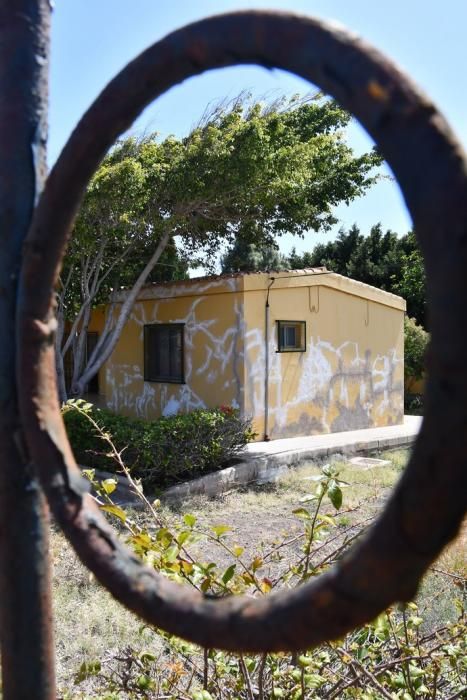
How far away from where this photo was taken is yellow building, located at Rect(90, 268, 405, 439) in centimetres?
1018

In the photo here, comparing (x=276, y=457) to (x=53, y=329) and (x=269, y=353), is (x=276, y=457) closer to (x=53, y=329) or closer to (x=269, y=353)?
(x=269, y=353)

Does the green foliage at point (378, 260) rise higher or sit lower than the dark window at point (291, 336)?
higher

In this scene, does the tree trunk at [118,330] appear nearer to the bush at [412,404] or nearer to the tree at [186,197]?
the tree at [186,197]

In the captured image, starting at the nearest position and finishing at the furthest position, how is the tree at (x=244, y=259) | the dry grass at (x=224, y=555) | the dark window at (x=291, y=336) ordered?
1. the dry grass at (x=224, y=555)
2. the dark window at (x=291, y=336)
3. the tree at (x=244, y=259)

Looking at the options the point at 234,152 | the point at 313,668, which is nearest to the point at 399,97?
the point at 313,668

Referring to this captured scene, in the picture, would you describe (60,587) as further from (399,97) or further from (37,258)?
(399,97)

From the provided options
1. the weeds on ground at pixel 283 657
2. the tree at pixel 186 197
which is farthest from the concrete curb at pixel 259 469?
the weeds on ground at pixel 283 657

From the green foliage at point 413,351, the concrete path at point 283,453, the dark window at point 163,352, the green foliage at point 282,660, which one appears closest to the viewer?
the green foliage at point 282,660

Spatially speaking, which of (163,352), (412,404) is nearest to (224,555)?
(163,352)

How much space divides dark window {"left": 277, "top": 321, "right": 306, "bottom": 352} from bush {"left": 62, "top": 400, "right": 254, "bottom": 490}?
205 centimetres

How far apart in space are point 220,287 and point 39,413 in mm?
9758

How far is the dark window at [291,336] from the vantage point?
10.5 m

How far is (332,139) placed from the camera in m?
12.0

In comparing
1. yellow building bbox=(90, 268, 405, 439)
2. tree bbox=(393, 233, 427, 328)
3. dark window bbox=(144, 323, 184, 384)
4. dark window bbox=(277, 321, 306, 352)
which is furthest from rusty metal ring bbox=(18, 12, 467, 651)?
tree bbox=(393, 233, 427, 328)
